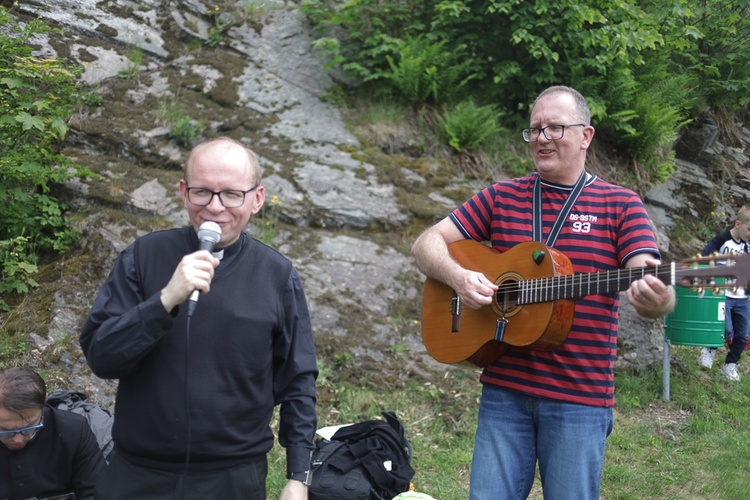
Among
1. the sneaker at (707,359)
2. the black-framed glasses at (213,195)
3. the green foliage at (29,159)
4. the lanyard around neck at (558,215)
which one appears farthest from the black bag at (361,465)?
the sneaker at (707,359)

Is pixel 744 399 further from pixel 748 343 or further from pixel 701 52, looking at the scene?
pixel 701 52

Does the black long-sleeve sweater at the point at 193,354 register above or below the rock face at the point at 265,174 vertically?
below

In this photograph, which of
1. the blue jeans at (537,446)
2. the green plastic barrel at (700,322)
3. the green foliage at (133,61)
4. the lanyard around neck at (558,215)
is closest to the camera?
the blue jeans at (537,446)

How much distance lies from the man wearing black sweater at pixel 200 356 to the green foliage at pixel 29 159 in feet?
11.2

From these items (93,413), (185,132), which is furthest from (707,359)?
(93,413)

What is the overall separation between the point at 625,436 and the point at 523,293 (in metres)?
3.57

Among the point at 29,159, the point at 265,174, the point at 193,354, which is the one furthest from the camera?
the point at 265,174

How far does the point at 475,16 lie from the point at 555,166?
5834 millimetres

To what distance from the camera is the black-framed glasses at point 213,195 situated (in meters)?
2.28

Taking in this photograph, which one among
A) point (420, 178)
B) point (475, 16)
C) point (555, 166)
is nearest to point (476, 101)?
point (475, 16)

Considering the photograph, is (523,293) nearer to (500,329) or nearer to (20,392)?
(500,329)

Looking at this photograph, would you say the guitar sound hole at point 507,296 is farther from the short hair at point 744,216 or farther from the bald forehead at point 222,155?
the short hair at point 744,216

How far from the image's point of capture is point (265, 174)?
271 inches

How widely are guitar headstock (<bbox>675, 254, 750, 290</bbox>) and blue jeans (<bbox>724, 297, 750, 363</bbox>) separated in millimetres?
5541
